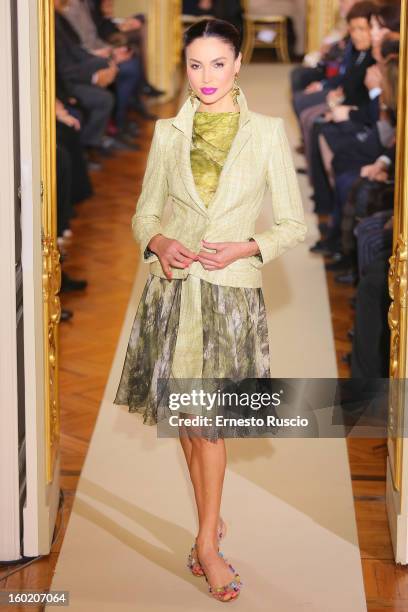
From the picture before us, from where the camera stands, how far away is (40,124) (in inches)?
138

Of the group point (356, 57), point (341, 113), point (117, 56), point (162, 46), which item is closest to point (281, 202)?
point (341, 113)

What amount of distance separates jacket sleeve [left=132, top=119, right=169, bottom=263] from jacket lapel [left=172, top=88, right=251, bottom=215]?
88 mm

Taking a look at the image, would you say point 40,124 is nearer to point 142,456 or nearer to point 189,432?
point 189,432

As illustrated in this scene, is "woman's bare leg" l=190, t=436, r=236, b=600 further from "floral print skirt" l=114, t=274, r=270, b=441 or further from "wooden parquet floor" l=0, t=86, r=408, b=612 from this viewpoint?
"wooden parquet floor" l=0, t=86, r=408, b=612

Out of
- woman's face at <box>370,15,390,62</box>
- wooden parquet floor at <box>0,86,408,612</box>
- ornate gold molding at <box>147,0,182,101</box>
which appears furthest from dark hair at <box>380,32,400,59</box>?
ornate gold molding at <box>147,0,182,101</box>

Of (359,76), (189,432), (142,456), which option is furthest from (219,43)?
(359,76)

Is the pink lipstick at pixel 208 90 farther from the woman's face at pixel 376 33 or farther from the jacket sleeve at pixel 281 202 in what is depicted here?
the woman's face at pixel 376 33

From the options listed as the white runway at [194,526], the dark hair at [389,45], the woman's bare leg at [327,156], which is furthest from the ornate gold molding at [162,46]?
the white runway at [194,526]

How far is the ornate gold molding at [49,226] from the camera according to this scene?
3.51 m

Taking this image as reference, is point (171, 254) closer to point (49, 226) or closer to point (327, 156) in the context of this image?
point (49, 226)

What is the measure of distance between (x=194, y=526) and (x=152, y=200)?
1.12 m

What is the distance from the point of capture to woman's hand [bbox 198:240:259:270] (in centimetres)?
322

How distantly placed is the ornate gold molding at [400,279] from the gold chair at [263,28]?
11.2m

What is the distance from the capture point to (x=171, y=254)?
3238mm
